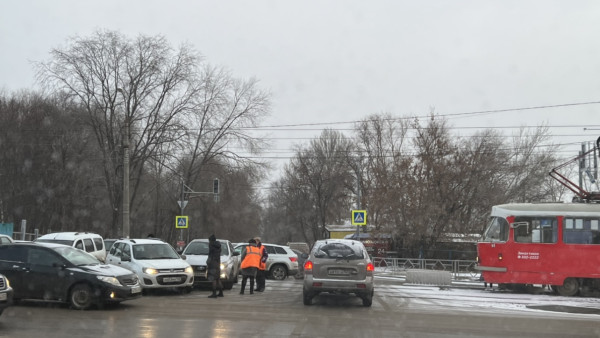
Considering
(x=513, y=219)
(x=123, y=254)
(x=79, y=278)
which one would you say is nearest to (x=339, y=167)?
(x=513, y=219)

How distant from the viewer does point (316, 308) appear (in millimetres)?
14219

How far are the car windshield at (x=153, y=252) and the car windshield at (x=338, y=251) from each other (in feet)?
16.5

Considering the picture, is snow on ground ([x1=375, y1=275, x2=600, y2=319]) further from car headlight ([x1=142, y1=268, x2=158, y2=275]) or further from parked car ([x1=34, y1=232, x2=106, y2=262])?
parked car ([x1=34, y1=232, x2=106, y2=262])

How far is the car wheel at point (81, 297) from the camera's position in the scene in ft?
41.9

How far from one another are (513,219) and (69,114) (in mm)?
37068

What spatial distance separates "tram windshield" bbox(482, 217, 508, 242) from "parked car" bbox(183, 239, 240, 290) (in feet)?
30.7

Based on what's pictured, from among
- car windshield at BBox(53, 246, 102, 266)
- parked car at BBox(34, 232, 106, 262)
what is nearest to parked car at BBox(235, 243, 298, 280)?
parked car at BBox(34, 232, 106, 262)

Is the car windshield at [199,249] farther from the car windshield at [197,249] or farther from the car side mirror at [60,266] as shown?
the car side mirror at [60,266]

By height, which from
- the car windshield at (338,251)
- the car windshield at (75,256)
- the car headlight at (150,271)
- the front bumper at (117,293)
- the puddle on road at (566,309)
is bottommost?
the puddle on road at (566,309)

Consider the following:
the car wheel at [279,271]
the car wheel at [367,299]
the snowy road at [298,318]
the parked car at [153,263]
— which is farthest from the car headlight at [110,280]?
the car wheel at [279,271]

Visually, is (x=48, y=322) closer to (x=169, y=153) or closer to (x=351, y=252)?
(x=351, y=252)

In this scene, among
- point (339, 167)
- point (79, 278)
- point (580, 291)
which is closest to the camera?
point (79, 278)

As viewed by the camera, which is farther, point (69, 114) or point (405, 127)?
point (405, 127)

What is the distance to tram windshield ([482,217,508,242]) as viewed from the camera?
20967 millimetres
